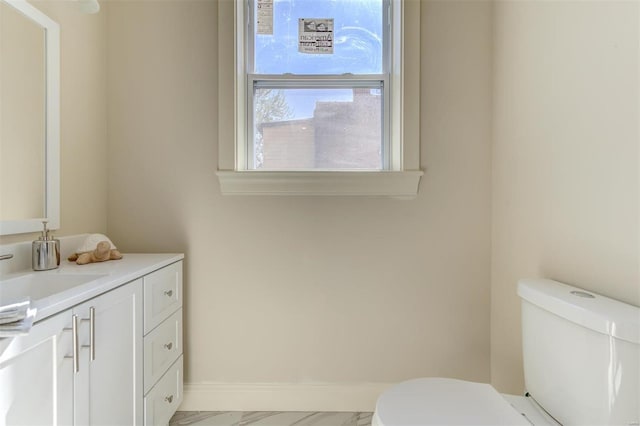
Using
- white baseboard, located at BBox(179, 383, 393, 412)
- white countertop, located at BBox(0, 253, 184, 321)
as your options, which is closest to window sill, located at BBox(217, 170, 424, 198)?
white countertop, located at BBox(0, 253, 184, 321)

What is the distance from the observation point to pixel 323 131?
1666 millimetres

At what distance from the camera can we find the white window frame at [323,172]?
60.8 inches

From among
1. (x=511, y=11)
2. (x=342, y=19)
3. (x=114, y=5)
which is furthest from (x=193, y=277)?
(x=511, y=11)

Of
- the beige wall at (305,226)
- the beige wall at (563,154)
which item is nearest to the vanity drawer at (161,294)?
the beige wall at (305,226)

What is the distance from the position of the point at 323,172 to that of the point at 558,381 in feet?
3.70

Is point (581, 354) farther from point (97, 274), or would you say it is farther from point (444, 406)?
point (97, 274)

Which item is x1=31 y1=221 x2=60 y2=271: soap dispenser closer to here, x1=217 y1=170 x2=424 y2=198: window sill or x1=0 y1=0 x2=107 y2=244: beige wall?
x1=0 y1=0 x2=107 y2=244: beige wall

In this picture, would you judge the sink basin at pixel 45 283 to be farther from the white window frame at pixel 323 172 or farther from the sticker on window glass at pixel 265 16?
the sticker on window glass at pixel 265 16

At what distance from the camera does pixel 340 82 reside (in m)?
1.66

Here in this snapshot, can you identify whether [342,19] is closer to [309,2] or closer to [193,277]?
[309,2]

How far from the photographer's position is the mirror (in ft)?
3.59

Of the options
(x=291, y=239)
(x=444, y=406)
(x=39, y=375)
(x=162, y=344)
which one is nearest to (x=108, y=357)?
(x=39, y=375)

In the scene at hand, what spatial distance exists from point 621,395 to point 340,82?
154 cm

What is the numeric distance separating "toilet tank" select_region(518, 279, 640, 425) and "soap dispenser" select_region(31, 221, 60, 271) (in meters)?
1.63
